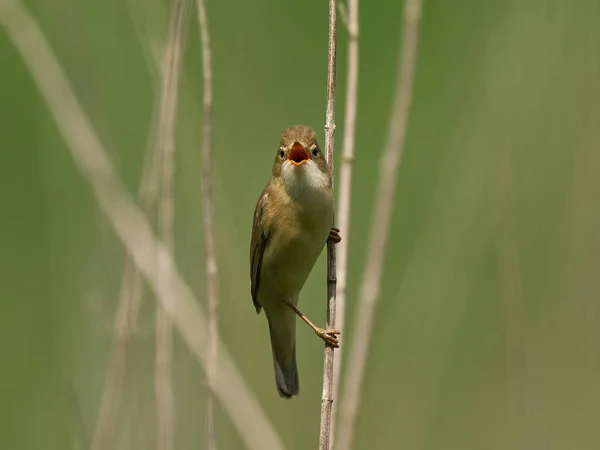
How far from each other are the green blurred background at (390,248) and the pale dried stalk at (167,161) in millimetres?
271

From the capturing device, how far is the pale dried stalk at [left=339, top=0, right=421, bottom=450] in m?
2.18

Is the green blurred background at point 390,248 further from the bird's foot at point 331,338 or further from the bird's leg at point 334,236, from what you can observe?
the bird's foot at point 331,338

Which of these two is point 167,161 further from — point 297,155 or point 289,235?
point 289,235

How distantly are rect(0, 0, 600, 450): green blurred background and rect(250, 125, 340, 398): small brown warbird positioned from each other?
94 mm

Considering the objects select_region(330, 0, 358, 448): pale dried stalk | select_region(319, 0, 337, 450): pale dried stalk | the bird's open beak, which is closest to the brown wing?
the bird's open beak

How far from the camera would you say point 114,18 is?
15.6 feet

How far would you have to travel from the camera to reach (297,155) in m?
2.99

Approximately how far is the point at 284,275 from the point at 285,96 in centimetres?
143

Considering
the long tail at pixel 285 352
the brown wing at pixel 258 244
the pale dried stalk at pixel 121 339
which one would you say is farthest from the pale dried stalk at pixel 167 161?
the long tail at pixel 285 352

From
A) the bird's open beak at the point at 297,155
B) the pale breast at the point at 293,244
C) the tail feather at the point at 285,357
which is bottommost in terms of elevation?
the tail feather at the point at 285,357

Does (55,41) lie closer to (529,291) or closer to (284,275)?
(284,275)

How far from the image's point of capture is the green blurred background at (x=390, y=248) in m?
3.25

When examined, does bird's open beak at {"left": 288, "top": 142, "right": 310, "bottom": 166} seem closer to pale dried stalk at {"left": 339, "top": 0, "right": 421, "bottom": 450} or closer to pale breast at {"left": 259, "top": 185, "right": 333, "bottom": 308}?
pale breast at {"left": 259, "top": 185, "right": 333, "bottom": 308}

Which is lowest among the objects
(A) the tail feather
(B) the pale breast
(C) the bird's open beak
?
(A) the tail feather
